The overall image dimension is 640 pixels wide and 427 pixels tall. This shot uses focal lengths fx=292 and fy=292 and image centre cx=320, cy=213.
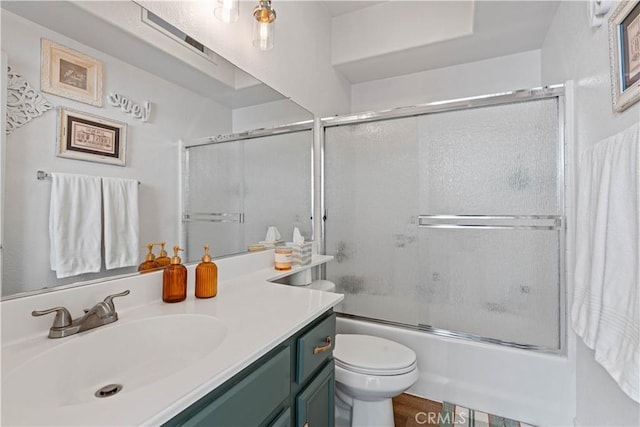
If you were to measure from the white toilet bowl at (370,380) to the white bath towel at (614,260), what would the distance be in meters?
0.73

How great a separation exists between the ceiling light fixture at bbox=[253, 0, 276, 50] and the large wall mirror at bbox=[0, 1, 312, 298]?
0.18 meters

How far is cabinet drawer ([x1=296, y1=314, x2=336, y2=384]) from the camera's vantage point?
869 millimetres

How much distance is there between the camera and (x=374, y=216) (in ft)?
6.85

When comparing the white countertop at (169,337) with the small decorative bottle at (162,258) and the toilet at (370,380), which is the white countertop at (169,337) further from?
the toilet at (370,380)

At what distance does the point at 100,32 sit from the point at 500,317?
2.25m

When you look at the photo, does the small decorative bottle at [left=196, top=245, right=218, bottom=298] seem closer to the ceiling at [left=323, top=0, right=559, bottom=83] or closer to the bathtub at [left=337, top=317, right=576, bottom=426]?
the bathtub at [left=337, top=317, right=576, bottom=426]

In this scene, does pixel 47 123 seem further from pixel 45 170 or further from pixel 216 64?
pixel 216 64

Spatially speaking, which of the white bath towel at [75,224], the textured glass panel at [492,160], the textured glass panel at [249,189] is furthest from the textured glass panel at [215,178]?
the textured glass panel at [492,160]

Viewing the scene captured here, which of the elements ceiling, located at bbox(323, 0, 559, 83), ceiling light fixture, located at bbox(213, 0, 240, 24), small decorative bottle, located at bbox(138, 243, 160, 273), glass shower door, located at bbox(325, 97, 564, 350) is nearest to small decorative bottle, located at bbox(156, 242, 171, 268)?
small decorative bottle, located at bbox(138, 243, 160, 273)

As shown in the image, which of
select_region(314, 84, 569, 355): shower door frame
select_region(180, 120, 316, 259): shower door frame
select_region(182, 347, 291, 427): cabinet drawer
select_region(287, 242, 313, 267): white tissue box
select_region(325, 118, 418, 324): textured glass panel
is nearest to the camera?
select_region(182, 347, 291, 427): cabinet drawer

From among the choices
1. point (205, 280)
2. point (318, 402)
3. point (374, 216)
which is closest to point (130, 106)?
point (205, 280)

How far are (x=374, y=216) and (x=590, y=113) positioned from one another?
4.02ft

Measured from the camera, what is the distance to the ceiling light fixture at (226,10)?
1269mm

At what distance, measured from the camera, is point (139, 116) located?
3.24ft
